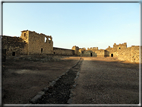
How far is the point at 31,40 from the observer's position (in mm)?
17359

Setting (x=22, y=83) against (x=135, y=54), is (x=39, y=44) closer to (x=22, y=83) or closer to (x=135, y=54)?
(x=22, y=83)

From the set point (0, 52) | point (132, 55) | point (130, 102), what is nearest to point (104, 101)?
point (130, 102)

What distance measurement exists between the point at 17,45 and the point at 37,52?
4786 mm

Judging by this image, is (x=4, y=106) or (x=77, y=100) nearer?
(x=4, y=106)

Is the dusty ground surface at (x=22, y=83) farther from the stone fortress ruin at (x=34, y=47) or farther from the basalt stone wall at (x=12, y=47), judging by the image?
the basalt stone wall at (x=12, y=47)

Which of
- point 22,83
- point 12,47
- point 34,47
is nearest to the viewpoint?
point 22,83

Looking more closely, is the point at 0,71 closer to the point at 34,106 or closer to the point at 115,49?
the point at 34,106

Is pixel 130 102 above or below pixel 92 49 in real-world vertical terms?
below

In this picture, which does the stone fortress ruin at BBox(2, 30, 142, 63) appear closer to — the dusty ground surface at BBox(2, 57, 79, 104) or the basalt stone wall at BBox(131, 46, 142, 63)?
the basalt stone wall at BBox(131, 46, 142, 63)

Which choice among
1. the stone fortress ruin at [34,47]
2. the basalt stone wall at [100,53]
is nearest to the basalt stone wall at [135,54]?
the stone fortress ruin at [34,47]

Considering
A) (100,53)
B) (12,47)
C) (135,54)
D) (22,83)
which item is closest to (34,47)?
(12,47)

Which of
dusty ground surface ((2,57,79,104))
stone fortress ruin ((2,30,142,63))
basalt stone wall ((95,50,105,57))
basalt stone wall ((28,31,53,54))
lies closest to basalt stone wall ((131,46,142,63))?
stone fortress ruin ((2,30,142,63))

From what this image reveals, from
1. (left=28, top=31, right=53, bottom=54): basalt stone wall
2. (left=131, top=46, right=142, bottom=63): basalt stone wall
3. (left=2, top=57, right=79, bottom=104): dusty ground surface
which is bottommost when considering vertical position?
(left=2, top=57, right=79, bottom=104): dusty ground surface

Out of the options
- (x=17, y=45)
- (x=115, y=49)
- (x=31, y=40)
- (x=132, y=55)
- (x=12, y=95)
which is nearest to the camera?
(x=12, y=95)
